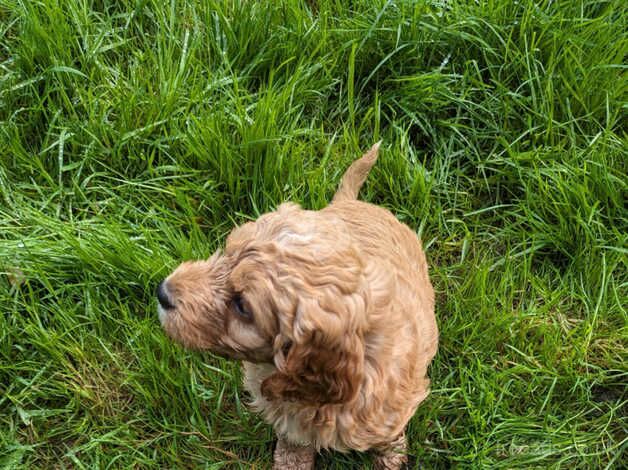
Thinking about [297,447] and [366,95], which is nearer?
[297,447]

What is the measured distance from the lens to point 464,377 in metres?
3.21

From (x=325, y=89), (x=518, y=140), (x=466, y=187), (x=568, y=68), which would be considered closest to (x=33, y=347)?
(x=325, y=89)

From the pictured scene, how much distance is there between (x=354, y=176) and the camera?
3346 mm

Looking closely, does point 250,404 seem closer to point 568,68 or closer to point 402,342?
point 402,342

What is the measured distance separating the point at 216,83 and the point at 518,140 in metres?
1.67

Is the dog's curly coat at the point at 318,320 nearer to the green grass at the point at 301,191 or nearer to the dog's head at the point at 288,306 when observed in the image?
the dog's head at the point at 288,306

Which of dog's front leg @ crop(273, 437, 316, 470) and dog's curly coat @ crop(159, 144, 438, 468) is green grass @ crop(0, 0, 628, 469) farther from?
dog's curly coat @ crop(159, 144, 438, 468)

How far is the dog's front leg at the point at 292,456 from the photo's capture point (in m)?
2.96

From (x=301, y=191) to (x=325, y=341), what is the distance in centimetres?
149

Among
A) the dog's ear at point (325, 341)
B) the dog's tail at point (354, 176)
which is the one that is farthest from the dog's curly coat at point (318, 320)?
the dog's tail at point (354, 176)

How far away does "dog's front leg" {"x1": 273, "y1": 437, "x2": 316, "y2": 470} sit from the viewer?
2963 mm

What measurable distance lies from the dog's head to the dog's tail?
34.9 inches

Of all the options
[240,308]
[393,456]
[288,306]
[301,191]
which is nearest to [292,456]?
[393,456]

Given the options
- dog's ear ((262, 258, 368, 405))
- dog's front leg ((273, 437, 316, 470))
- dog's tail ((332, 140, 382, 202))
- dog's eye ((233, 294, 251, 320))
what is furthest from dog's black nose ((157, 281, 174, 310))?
dog's tail ((332, 140, 382, 202))
